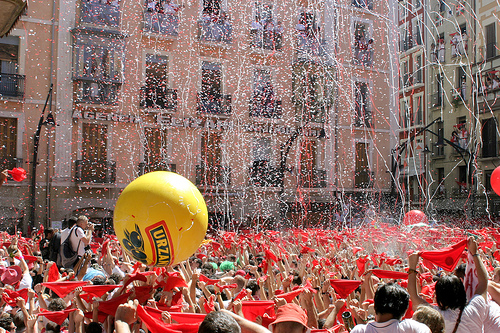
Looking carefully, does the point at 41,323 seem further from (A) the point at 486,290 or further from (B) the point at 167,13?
(B) the point at 167,13

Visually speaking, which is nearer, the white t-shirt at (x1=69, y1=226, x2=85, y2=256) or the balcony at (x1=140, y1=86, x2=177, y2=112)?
the white t-shirt at (x1=69, y1=226, x2=85, y2=256)

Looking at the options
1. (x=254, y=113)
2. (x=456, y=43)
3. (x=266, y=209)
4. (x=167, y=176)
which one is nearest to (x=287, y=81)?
(x=254, y=113)

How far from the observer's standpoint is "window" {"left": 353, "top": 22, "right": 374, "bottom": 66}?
22188mm

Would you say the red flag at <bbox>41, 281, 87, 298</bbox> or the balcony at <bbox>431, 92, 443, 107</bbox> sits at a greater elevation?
the balcony at <bbox>431, 92, 443, 107</bbox>

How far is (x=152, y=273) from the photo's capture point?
149 inches

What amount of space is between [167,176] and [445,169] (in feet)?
82.2

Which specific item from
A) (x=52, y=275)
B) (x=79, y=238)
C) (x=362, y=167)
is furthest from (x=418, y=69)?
(x=52, y=275)

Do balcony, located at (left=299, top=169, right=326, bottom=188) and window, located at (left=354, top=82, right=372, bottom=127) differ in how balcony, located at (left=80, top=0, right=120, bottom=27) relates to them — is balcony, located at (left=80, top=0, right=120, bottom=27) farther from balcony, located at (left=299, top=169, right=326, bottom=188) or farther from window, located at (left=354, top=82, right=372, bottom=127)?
window, located at (left=354, top=82, right=372, bottom=127)

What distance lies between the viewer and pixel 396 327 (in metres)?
2.57

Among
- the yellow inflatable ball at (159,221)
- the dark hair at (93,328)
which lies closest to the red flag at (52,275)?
the yellow inflatable ball at (159,221)

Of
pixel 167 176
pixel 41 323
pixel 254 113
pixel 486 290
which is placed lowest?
pixel 41 323

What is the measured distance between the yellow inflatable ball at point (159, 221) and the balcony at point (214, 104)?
1537cm

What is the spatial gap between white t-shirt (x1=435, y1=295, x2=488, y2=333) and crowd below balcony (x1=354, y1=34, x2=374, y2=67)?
794 inches

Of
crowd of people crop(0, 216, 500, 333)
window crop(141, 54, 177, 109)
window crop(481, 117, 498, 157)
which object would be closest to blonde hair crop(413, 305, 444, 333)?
crowd of people crop(0, 216, 500, 333)
